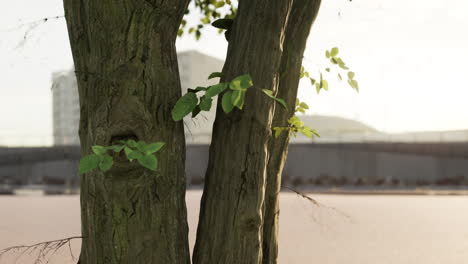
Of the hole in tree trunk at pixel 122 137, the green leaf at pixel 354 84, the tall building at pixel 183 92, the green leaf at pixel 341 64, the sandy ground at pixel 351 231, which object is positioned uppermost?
the tall building at pixel 183 92

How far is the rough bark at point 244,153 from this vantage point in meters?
2.52

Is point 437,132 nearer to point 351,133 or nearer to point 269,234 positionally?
point 351,133

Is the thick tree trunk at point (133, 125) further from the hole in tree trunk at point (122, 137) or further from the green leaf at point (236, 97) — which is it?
the green leaf at point (236, 97)

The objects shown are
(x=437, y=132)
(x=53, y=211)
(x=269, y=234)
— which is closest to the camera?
(x=269, y=234)

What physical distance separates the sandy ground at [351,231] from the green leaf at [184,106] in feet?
7.96

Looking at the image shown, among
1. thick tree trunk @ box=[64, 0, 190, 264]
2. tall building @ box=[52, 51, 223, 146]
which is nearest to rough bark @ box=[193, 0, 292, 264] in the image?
thick tree trunk @ box=[64, 0, 190, 264]

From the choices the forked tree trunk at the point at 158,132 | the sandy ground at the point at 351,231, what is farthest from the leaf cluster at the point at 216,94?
the sandy ground at the point at 351,231

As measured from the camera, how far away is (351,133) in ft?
109

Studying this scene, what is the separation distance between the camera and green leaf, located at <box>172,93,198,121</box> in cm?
229

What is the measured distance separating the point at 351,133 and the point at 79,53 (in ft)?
105

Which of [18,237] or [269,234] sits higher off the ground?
[269,234]

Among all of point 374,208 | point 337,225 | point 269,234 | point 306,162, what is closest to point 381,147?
point 306,162

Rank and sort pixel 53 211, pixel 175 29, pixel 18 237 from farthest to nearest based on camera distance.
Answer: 1. pixel 53 211
2. pixel 18 237
3. pixel 175 29

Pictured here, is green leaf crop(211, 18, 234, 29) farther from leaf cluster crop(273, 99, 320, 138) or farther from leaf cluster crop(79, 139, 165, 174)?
leaf cluster crop(79, 139, 165, 174)
